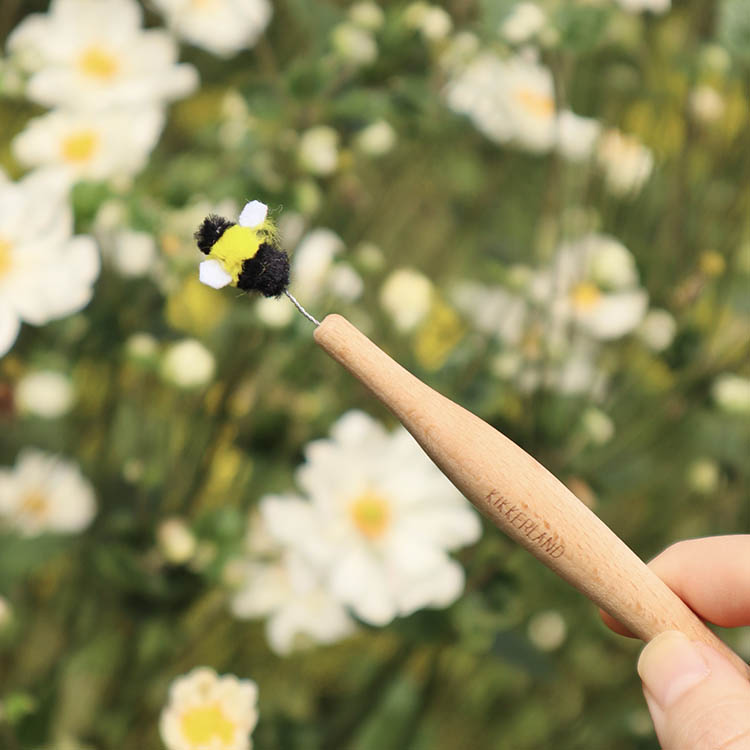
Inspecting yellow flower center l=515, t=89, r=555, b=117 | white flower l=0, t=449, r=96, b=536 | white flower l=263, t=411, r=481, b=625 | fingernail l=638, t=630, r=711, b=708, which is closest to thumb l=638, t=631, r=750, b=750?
fingernail l=638, t=630, r=711, b=708

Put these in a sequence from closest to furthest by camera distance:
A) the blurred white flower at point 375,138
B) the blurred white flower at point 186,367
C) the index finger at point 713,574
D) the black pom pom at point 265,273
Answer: the black pom pom at point 265,273
the index finger at point 713,574
the blurred white flower at point 186,367
the blurred white flower at point 375,138

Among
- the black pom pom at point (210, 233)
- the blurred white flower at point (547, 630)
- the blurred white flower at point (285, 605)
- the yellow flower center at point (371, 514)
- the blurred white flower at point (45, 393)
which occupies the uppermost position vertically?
the black pom pom at point (210, 233)

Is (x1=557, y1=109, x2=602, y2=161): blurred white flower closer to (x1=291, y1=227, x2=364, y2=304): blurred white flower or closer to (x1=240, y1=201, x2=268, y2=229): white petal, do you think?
(x1=291, y1=227, x2=364, y2=304): blurred white flower

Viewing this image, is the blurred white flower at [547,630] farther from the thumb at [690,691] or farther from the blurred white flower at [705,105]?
the blurred white flower at [705,105]

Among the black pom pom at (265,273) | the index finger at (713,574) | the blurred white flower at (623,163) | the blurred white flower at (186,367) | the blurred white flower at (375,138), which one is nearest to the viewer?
the black pom pom at (265,273)

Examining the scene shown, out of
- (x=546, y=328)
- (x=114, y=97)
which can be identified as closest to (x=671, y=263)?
(x=546, y=328)

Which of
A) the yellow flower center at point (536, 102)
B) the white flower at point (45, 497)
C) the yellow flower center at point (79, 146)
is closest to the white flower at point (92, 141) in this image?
the yellow flower center at point (79, 146)

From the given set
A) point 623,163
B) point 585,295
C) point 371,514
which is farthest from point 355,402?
point 623,163
